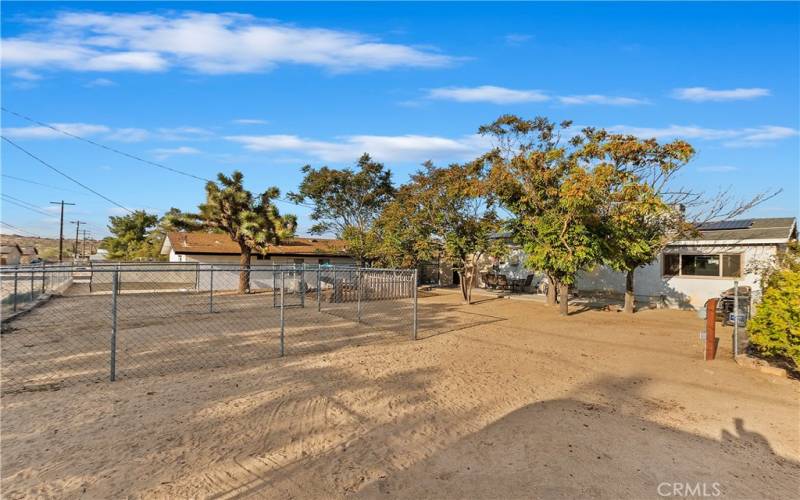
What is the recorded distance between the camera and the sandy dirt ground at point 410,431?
400 centimetres

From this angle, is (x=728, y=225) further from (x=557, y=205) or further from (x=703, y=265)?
(x=557, y=205)

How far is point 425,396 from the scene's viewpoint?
21.4ft

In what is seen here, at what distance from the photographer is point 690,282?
18.8 m

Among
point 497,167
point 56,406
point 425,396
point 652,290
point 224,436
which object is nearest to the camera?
point 224,436

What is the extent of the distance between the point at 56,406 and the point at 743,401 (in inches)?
385

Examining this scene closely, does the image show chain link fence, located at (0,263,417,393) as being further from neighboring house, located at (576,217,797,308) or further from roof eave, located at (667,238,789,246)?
roof eave, located at (667,238,789,246)

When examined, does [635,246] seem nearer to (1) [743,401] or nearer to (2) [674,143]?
(2) [674,143]

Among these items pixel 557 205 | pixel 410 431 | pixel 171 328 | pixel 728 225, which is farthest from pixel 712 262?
pixel 171 328

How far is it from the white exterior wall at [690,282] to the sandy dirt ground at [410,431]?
36.1ft

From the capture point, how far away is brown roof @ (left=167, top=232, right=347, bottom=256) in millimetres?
29164

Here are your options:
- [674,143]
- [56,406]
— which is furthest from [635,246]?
[56,406]

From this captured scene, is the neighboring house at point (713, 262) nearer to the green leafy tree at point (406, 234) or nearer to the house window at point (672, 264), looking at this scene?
the house window at point (672, 264)

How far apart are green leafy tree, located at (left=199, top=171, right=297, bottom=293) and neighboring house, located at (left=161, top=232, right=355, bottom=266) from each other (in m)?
2.84

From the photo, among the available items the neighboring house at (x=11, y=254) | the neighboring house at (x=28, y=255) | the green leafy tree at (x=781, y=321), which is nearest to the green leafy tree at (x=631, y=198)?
the green leafy tree at (x=781, y=321)
